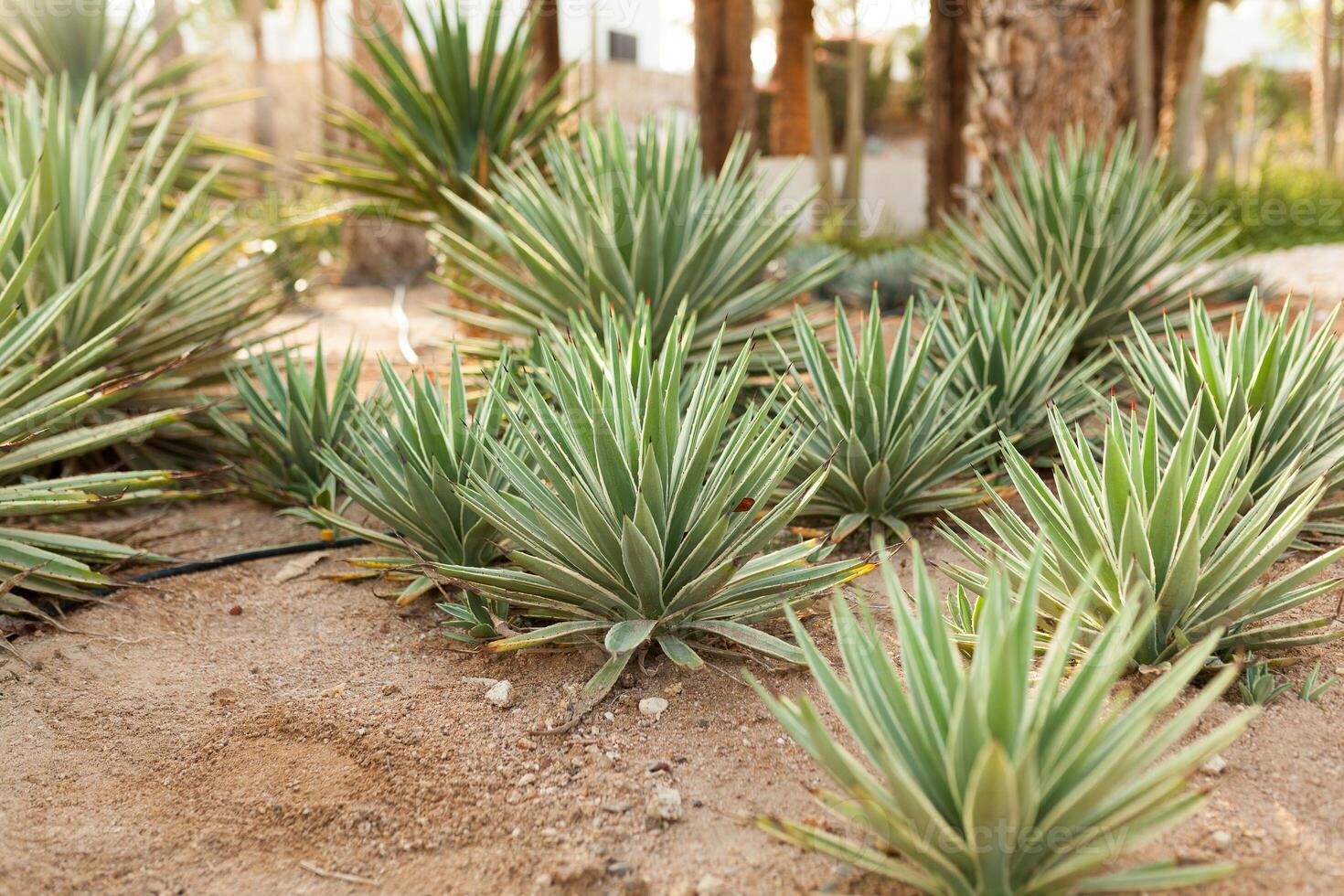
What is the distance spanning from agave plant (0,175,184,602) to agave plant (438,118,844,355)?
1270mm

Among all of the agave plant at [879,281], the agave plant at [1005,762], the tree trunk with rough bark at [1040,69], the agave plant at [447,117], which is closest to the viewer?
the agave plant at [1005,762]

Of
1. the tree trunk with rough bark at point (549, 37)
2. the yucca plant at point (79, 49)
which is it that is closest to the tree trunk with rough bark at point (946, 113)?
the tree trunk with rough bark at point (549, 37)

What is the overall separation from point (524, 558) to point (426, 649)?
1.83 feet

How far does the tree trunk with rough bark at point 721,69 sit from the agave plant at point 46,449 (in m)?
4.95

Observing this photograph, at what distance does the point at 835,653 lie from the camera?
97.6 inches

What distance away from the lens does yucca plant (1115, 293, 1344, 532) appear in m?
2.76

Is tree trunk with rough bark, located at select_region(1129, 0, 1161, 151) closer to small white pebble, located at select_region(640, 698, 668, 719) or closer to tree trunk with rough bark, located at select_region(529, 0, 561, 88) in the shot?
tree trunk with rough bark, located at select_region(529, 0, 561, 88)

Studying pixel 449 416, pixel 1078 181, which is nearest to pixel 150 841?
pixel 449 416

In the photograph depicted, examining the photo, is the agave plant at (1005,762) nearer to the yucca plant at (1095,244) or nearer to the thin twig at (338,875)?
the thin twig at (338,875)

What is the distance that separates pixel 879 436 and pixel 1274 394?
99cm

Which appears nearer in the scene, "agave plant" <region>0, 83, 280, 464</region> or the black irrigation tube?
the black irrigation tube

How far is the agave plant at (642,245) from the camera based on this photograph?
375 cm

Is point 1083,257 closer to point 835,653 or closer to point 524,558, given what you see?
point 835,653

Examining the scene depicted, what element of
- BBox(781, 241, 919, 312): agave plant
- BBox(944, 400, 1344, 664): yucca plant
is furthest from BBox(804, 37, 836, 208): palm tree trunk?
BBox(944, 400, 1344, 664): yucca plant
